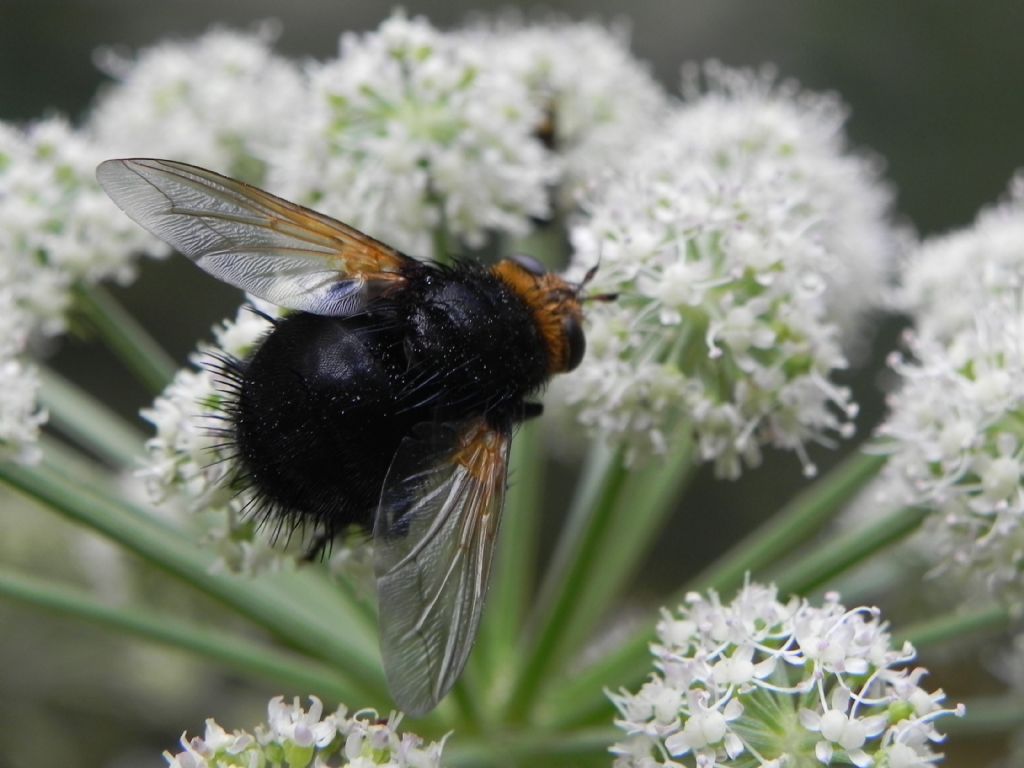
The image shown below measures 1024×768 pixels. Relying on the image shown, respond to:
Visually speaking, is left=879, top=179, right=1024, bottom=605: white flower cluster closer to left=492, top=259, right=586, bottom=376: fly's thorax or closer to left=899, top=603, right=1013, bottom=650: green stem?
left=899, top=603, right=1013, bottom=650: green stem

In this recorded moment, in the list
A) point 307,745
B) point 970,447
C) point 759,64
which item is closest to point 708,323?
point 970,447

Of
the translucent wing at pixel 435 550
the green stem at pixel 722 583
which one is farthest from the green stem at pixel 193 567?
the translucent wing at pixel 435 550

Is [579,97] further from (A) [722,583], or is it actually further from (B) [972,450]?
(B) [972,450]

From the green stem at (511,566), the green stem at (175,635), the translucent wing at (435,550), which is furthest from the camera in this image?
the green stem at (511,566)

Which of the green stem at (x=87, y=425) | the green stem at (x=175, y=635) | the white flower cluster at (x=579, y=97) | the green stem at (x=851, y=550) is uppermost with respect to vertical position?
the white flower cluster at (x=579, y=97)

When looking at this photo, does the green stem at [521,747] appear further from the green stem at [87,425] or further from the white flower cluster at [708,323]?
the green stem at [87,425]

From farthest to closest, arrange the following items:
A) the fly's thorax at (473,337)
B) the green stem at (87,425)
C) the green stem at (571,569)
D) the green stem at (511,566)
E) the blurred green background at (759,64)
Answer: the blurred green background at (759,64)
the green stem at (511,566)
the green stem at (87,425)
the green stem at (571,569)
the fly's thorax at (473,337)

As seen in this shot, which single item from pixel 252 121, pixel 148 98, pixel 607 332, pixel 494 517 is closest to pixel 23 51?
pixel 148 98
